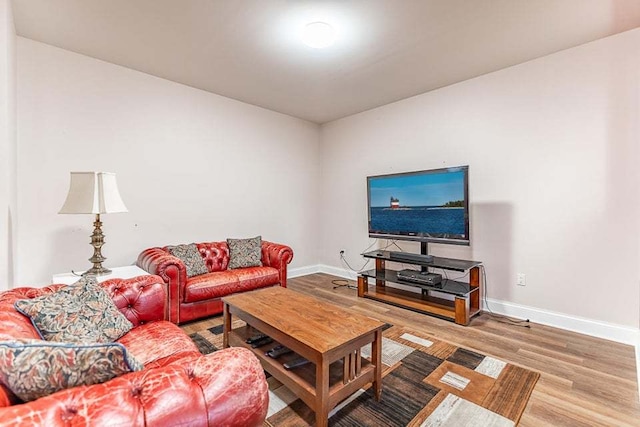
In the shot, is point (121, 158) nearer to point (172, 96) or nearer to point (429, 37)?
point (172, 96)

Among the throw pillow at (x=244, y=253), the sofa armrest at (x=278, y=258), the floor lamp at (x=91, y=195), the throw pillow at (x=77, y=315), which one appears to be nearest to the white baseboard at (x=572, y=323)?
the sofa armrest at (x=278, y=258)

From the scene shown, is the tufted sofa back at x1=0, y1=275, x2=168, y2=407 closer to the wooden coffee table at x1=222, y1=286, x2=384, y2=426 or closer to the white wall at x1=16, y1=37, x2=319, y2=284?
the wooden coffee table at x1=222, y1=286, x2=384, y2=426

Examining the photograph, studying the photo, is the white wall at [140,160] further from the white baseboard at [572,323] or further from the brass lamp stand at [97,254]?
the white baseboard at [572,323]

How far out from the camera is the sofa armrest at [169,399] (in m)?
0.73

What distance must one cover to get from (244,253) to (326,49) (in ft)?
8.31

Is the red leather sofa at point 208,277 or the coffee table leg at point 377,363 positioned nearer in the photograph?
the coffee table leg at point 377,363

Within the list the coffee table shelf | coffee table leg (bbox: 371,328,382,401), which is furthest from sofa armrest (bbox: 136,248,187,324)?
coffee table leg (bbox: 371,328,382,401)

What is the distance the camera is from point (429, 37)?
2.71m

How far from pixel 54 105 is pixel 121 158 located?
0.72m

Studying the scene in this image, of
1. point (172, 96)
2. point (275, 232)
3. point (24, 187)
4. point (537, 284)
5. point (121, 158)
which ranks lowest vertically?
point (537, 284)

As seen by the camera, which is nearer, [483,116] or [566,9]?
[566,9]

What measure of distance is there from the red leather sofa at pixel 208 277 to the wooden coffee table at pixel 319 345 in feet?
3.23

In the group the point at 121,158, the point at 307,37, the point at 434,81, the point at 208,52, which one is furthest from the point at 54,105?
the point at 434,81

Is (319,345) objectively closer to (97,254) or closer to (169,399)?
(169,399)
